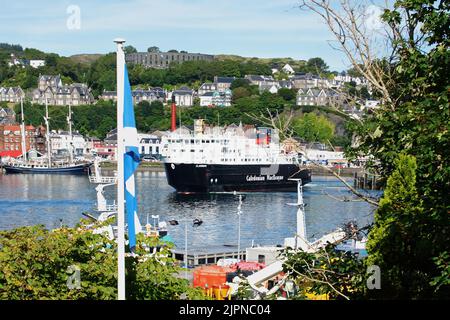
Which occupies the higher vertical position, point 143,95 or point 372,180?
point 143,95

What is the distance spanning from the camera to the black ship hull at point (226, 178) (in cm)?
5978

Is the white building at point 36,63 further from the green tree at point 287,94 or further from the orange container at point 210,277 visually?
the orange container at point 210,277

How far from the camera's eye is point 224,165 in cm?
6159

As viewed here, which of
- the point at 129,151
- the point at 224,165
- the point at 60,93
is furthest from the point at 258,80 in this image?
the point at 129,151

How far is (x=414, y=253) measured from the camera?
23.5 ft

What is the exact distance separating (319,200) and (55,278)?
4448cm

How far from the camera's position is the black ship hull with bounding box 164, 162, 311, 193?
59781 mm

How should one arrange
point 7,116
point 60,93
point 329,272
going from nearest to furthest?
point 329,272, point 7,116, point 60,93

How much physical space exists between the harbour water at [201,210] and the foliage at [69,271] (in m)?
16.7

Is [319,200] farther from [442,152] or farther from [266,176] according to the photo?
[442,152]

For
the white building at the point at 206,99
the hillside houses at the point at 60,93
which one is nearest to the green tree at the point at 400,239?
the white building at the point at 206,99

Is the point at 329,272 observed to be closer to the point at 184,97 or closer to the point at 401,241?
the point at 401,241

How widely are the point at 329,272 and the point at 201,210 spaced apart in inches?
1506
